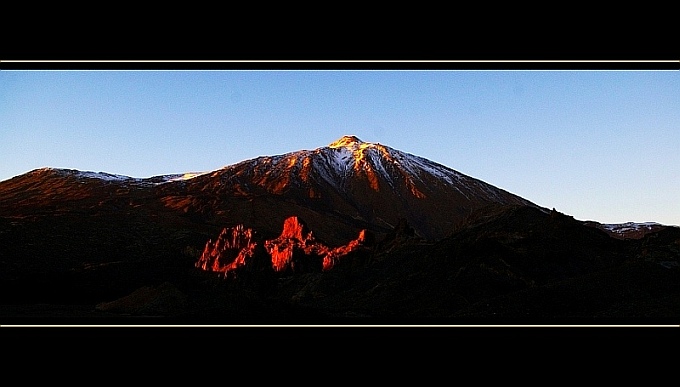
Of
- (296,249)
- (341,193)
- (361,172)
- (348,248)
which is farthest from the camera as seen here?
(361,172)

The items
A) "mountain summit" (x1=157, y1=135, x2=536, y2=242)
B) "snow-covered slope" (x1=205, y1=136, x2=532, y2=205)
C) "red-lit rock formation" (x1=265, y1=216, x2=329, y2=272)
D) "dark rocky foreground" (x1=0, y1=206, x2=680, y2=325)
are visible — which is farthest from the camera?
"snow-covered slope" (x1=205, y1=136, x2=532, y2=205)

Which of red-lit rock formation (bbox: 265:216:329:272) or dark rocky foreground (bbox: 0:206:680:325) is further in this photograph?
red-lit rock formation (bbox: 265:216:329:272)

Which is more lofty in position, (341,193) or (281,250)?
(341,193)

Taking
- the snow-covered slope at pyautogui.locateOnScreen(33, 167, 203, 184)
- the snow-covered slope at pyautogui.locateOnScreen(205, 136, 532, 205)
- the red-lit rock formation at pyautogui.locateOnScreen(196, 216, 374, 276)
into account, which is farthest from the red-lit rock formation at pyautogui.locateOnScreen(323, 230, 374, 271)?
the snow-covered slope at pyautogui.locateOnScreen(33, 167, 203, 184)

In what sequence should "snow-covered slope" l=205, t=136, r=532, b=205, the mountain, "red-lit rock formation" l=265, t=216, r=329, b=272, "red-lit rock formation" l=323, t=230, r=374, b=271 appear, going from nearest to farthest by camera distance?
the mountain < "red-lit rock formation" l=323, t=230, r=374, b=271 < "red-lit rock formation" l=265, t=216, r=329, b=272 < "snow-covered slope" l=205, t=136, r=532, b=205

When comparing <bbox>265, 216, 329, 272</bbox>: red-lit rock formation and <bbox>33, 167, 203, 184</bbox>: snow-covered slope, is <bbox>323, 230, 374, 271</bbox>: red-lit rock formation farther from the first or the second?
<bbox>33, 167, 203, 184</bbox>: snow-covered slope

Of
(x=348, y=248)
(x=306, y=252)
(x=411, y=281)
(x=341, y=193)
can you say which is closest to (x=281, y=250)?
(x=306, y=252)

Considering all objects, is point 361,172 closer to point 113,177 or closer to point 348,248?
point 348,248
